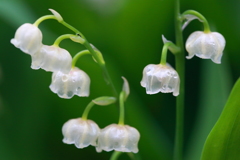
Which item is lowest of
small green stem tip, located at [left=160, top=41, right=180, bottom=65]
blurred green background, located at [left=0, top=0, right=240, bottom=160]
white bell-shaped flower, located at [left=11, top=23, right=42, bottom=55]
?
blurred green background, located at [left=0, top=0, right=240, bottom=160]

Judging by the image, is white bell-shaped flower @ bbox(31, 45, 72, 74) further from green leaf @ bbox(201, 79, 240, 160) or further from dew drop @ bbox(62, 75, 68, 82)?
green leaf @ bbox(201, 79, 240, 160)

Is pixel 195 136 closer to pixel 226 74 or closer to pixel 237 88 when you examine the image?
pixel 226 74

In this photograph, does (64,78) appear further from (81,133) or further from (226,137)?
(226,137)

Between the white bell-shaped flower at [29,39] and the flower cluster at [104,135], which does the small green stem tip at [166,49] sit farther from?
the white bell-shaped flower at [29,39]

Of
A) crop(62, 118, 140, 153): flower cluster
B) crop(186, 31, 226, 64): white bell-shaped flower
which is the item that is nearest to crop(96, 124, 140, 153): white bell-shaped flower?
crop(62, 118, 140, 153): flower cluster

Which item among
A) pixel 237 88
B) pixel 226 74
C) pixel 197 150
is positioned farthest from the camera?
pixel 226 74

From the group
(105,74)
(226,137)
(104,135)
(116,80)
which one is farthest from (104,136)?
(116,80)

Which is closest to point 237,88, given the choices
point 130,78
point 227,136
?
point 227,136
